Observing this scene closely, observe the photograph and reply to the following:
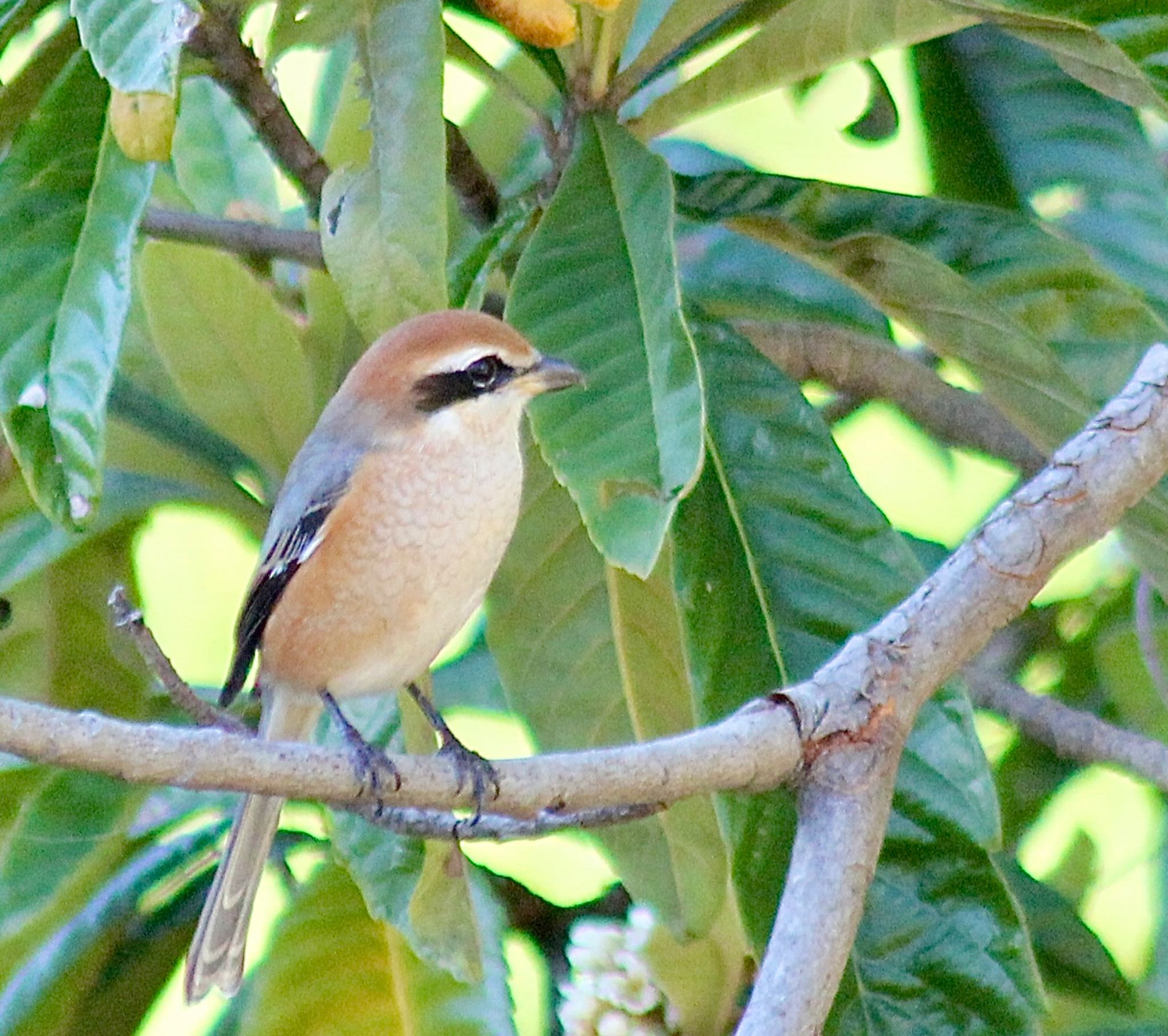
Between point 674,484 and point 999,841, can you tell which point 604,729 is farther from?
point 674,484

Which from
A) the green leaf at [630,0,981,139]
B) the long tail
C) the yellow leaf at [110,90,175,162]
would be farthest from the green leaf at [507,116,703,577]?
the long tail

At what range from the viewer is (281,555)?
2.12 meters

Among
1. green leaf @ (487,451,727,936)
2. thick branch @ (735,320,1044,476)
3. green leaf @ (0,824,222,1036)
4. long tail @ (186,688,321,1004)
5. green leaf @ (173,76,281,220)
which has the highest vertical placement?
green leaf @ (173,76,281,220)

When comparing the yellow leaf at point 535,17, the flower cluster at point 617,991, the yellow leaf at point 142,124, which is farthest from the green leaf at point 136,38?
the flower cluster at point 617,991

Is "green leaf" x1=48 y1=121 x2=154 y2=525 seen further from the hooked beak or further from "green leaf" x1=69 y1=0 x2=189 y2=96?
the hooked beak

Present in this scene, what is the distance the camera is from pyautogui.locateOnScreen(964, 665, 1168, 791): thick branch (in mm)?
2150

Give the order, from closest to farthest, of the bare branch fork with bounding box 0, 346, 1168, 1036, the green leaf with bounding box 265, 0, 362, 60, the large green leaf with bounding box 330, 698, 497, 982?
1. the bare branch fork with bounding box 0, 346, 1168, 1036
2. the green leaf with bounding box 265, 0, 362, 60
3. the large green leaf with bounding box 330, 698, 497, 982

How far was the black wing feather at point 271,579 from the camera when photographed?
→ 2.08 meters

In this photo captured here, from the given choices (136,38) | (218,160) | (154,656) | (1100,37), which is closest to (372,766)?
(154,656)

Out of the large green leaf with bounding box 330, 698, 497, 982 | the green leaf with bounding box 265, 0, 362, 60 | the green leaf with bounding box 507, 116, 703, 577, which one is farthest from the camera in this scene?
the large green leaf with bounding box 330, 698, 497, 982

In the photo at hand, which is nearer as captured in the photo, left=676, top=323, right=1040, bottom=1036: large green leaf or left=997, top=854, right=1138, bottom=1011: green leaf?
left=676, top=323, right=1040, bottom=1036: large green leaf

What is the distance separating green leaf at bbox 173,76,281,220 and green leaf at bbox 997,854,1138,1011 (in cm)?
151

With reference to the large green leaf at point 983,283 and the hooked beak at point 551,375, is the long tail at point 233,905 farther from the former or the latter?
the large green leaf at point 983,283

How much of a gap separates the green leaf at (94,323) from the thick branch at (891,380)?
963 mm
